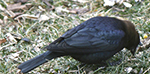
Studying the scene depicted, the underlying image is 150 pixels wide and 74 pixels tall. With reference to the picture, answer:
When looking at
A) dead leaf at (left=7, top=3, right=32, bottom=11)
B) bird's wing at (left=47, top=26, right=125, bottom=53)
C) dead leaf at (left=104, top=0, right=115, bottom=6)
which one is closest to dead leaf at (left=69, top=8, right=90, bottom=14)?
dead leaf at (left=104, top=0, right=115, bottom=6)

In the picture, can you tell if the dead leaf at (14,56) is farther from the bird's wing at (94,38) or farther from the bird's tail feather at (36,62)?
the bird's wing at (94,38)

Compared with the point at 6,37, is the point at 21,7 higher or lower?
higher

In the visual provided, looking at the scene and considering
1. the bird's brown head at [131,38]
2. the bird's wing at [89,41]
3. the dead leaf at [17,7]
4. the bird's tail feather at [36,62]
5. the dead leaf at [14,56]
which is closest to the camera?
the bird's wing at [89,41]

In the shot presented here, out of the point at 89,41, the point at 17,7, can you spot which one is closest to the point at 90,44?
the point at 89,41

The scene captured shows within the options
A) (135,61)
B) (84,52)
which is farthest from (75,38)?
(135,61)

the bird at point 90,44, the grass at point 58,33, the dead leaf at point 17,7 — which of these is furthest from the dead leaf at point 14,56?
the dead leaf at point 17,7

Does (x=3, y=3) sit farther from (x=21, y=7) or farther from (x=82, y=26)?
(x=82, y=26)

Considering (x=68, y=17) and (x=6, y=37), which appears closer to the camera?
(x=6, y=37)
